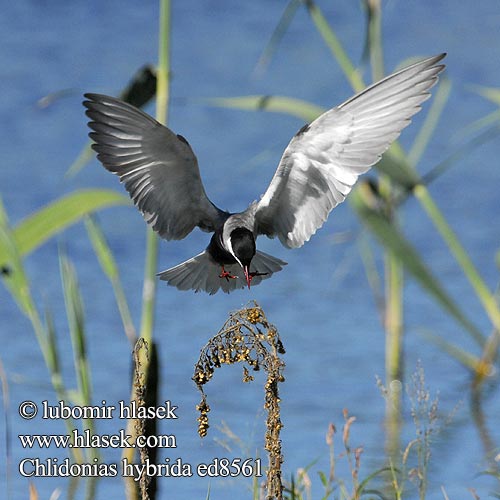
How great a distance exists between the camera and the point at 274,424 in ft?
8.21

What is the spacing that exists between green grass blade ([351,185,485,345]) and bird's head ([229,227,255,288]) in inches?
29.4

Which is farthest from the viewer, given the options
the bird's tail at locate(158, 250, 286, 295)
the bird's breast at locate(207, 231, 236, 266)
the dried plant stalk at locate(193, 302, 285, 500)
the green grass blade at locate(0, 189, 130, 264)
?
the green grass blade at locate(0, 189, 130, 264)

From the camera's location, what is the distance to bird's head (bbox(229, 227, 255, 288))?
3146 millimetres

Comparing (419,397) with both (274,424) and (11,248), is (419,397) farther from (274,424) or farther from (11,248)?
(11,248)

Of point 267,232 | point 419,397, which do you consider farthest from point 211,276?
point 419,397

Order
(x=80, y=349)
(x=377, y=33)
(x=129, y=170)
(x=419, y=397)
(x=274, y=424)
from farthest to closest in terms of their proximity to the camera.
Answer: (x=377, y=33), (x=80, y=349), (x=129, y=170), (x=419, y=397), (x=274, y=424)

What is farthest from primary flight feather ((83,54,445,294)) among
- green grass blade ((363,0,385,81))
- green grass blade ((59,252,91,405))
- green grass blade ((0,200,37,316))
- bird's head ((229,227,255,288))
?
green grass blade ((363,0,385,81))

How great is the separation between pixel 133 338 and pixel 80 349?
0.30 m

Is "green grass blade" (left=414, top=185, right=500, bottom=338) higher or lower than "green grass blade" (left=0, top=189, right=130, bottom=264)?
higher

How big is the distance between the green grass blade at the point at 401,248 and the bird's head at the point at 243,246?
0.75 m

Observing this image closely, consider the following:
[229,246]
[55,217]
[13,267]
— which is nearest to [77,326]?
[55,217]

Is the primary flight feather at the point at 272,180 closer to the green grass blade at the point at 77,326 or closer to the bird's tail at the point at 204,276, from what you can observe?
the bird's tail at the point at 204,276

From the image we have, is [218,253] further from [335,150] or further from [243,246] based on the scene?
[335,150]

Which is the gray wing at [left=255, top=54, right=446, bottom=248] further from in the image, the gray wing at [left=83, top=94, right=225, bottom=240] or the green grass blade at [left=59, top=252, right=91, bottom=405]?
the green grass blade at [left=59, top=252, right=91, bottom=405]
